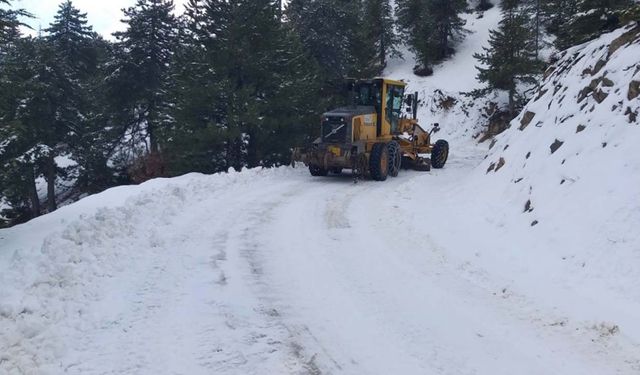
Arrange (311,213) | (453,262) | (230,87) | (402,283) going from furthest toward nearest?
(230,87)
(311,213)
(453,262)
(402,283)

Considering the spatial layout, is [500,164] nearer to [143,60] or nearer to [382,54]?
[143,60]

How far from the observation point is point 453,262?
7.29 m

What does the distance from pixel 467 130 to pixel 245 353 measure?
33.2m

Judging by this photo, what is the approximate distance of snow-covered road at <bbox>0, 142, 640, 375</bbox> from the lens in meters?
4.34

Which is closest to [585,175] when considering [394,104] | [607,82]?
[607,82]

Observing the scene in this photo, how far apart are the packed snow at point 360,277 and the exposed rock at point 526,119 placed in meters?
1.64

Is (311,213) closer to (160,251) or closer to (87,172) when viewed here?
(160,251)

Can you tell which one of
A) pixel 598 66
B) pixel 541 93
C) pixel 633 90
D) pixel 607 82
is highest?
pixel 598 66

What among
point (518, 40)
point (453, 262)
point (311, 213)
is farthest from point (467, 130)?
point (453, 262)

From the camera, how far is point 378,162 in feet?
51.6

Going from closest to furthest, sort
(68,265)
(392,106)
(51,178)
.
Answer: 1. (68,265)
2. (392,106)
3. (51,178)


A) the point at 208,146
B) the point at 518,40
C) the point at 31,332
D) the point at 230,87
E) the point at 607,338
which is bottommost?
the point at 607,338

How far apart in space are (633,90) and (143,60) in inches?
1033

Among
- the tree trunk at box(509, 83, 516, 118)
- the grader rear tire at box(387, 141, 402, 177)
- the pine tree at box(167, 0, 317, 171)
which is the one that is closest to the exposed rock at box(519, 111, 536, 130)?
the grader rear tire at box(387, 141, 402, 177)
